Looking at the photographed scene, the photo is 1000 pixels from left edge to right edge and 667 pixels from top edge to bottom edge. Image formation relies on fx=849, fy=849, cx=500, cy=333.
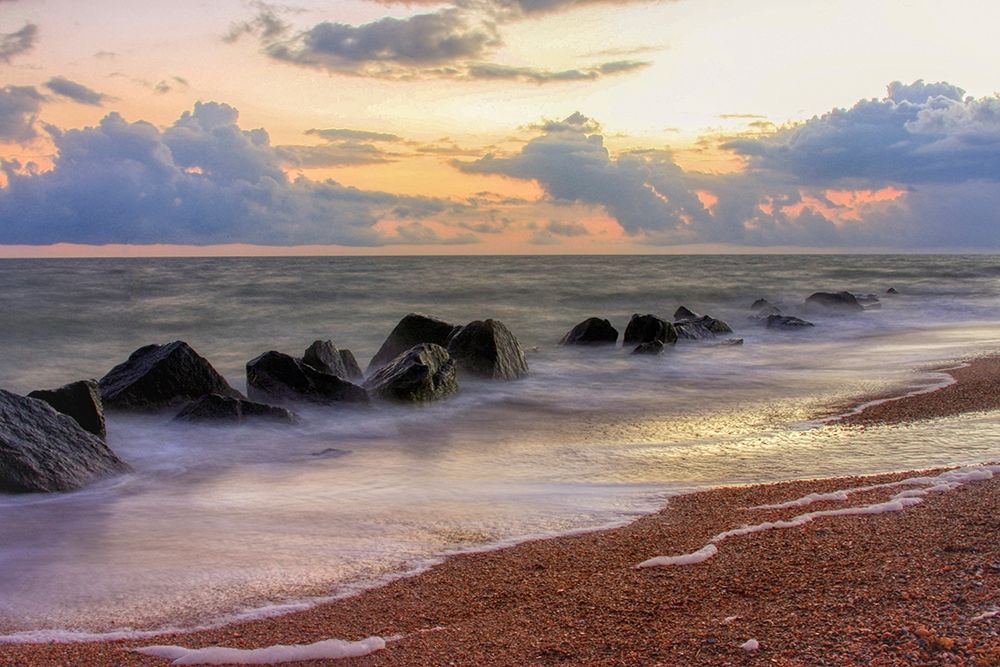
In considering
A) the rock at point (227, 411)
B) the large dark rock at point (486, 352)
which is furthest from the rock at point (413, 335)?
the rock at point (227, 411)

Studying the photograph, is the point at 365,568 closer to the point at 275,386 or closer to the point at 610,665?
the point at 610,665

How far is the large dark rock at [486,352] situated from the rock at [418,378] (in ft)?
3.29

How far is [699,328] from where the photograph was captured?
20438 mm

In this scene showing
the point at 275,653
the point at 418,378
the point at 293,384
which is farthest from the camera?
the point at 418,378

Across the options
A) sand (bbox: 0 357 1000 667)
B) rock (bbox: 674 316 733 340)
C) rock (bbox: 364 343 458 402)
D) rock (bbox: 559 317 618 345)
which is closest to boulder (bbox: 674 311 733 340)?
rock (bbox: 674 316 733 340)

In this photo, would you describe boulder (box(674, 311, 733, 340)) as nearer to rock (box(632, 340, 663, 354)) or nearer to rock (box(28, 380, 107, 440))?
rock (box(632, 340, 663, 354))

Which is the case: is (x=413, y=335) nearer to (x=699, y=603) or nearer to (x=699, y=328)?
(x=699, y=328)

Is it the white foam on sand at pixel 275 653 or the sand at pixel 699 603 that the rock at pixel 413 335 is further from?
the white foam on sand at pixel 275 653

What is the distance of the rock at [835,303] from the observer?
1187 inches

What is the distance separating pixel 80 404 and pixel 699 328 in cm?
1467

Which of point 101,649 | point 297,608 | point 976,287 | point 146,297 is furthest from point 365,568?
point 976,287

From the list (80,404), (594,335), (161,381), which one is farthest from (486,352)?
(80,404)

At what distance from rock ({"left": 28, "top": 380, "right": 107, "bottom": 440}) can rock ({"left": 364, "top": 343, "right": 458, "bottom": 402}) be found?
365 cm

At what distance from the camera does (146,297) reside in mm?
36094
